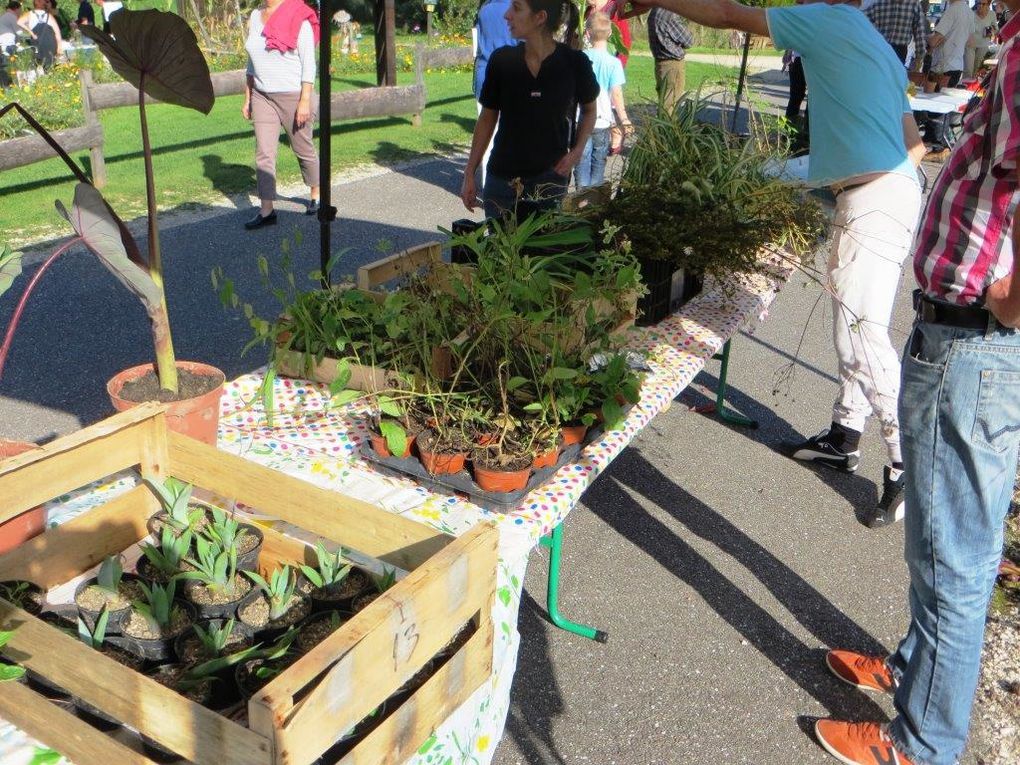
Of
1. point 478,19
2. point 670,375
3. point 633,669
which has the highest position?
point 478,19

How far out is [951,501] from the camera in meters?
1.88

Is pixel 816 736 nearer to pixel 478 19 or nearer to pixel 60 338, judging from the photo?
pixel 60 338

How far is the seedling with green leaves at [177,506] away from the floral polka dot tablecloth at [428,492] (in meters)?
0.22

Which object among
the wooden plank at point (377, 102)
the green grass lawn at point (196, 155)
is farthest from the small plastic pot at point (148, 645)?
the wooden plank at point (377, 102)

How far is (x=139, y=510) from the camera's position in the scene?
1.73m

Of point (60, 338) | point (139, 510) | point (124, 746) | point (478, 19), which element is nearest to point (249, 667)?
point (124, 746)

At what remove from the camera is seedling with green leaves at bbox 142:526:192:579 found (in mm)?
1559

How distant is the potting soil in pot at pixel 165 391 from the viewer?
1.98 metres

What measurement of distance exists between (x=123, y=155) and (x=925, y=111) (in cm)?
887

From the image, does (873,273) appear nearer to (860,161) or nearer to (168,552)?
(860,161)

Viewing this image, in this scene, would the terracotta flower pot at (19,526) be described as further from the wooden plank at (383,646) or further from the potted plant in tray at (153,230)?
the wooden plank at (383,646)

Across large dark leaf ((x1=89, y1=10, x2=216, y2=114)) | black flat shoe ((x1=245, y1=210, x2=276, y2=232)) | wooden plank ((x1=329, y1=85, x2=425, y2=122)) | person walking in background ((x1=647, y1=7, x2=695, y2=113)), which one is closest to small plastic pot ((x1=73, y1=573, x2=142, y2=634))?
large dark leaf ((x1=89, y1=10, x2=216, y2=114))

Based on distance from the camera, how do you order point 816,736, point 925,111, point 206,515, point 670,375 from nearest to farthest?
point 206,515 → point 816,736 → point 670,375 → point 925,111

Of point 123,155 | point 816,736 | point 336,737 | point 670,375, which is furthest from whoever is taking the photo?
point 123,155
